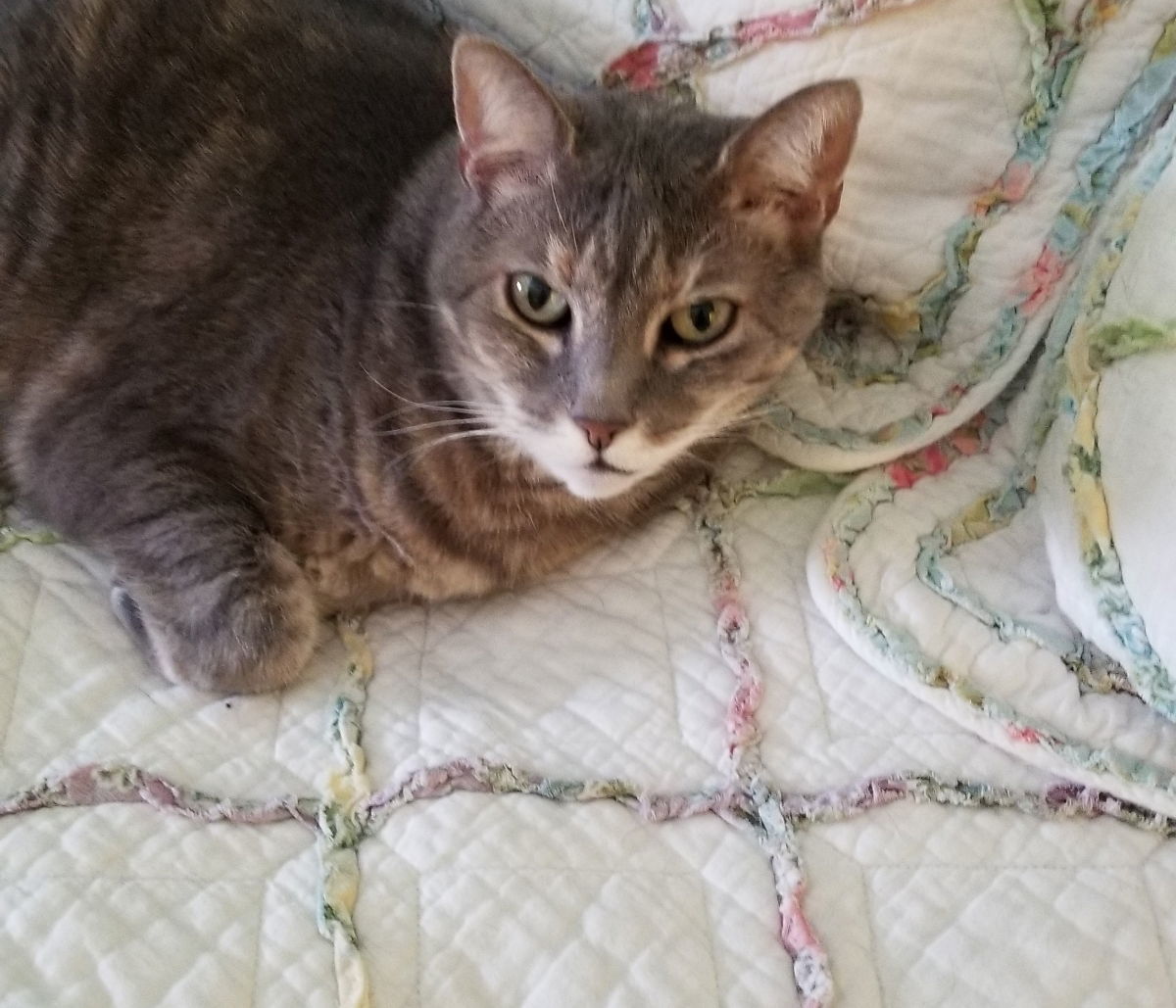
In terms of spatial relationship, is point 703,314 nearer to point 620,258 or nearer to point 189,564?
point 620,258

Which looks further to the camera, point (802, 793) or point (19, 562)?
point (19, 562)

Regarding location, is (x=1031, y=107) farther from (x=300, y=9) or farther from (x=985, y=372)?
(x=300, y=9)

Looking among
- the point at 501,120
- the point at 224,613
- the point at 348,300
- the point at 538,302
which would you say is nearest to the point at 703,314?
the point at 538,302

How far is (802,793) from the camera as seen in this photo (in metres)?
0.93

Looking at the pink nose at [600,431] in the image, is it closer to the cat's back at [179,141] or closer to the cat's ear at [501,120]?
the cat's ear at [501,120]

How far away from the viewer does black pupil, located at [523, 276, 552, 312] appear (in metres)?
0.95

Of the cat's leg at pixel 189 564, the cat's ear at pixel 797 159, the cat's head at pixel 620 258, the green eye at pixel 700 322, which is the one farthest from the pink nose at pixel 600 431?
the cat's leg at pixel 189 564

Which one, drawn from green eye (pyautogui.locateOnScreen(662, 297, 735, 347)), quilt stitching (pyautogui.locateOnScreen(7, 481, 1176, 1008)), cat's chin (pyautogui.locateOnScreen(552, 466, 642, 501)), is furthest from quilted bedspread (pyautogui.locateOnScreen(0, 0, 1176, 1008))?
green eye (pyautogui.locateOnScreen(662, 297, 735, 347))

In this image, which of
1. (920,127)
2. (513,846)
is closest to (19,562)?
(513,846)

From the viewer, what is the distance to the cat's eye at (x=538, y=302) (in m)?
0.95

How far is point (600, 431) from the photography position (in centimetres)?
89

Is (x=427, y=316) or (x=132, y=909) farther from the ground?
(x=427, y=316)

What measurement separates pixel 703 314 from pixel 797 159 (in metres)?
0.15

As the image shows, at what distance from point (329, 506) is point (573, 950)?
0.50m
